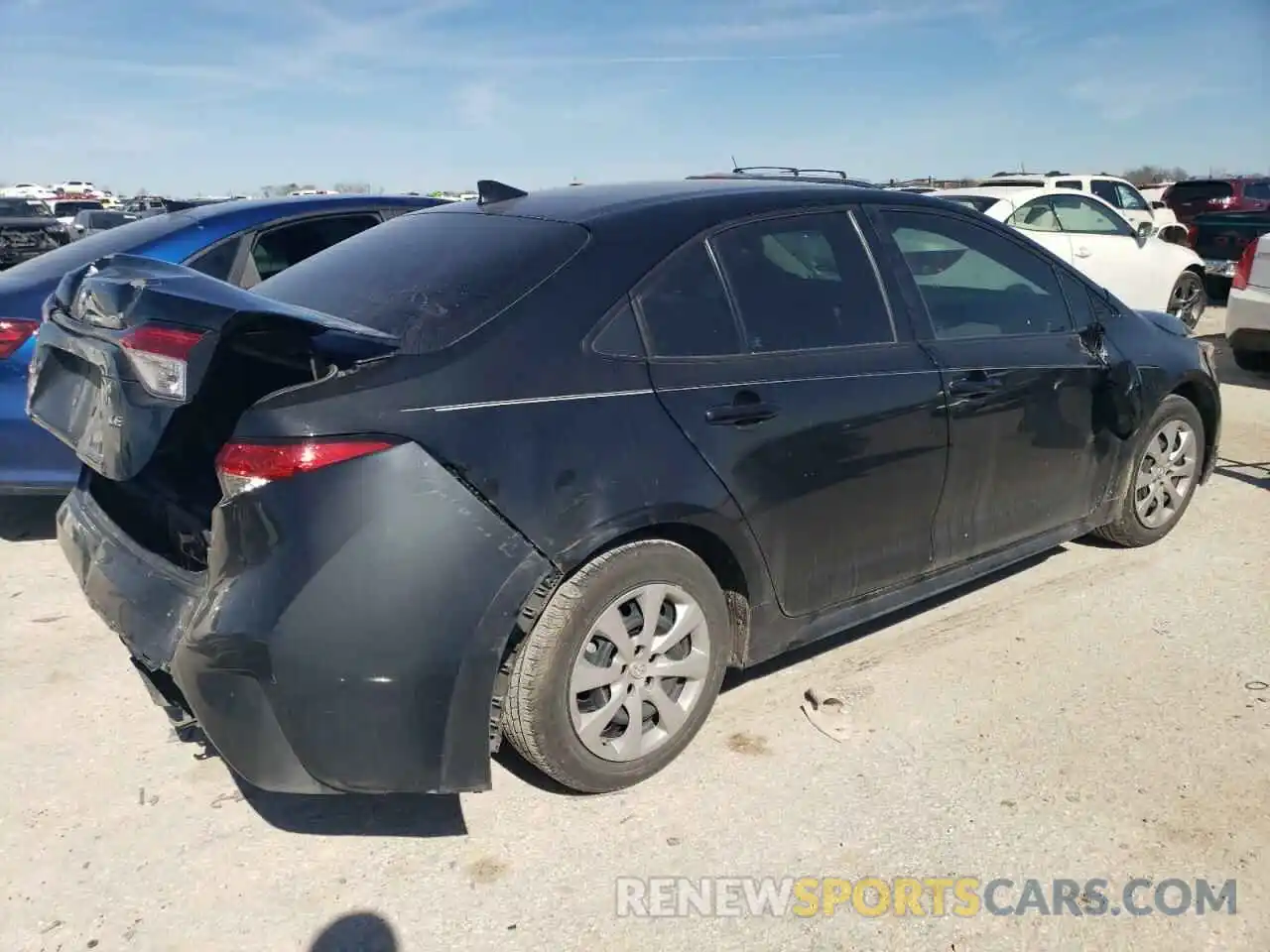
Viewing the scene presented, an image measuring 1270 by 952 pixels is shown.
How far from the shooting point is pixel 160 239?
485 cm

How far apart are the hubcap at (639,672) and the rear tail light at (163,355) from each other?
1157mm

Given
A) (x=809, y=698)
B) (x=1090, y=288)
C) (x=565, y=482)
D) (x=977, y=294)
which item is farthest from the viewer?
(x=1090, y=288)

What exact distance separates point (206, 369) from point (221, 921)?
128 cm

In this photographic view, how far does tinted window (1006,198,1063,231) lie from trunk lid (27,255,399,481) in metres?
8.65

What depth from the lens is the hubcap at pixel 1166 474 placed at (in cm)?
448

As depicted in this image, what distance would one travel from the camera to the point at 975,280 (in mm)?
3807

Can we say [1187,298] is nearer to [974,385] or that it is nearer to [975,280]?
[975,280]

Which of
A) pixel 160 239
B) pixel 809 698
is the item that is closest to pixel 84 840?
pixel 809 698

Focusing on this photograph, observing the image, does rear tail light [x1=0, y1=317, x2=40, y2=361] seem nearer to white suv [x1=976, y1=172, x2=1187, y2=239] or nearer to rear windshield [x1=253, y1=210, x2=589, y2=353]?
rear windshield [x1=253, y1=210, x2=589, y2=353]

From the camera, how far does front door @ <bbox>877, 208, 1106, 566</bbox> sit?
346 centimetres

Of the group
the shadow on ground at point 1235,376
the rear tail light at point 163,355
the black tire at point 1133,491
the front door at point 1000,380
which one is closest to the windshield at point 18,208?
the shadow on ground at point 1235,376

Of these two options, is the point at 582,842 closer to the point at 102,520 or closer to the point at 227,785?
the point at 227,785

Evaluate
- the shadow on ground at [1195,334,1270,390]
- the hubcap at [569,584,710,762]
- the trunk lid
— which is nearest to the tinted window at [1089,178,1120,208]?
the shadow on ground at [1195,334,1270,390]

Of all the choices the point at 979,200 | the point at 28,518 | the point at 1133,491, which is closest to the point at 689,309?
the point at 1133,491
